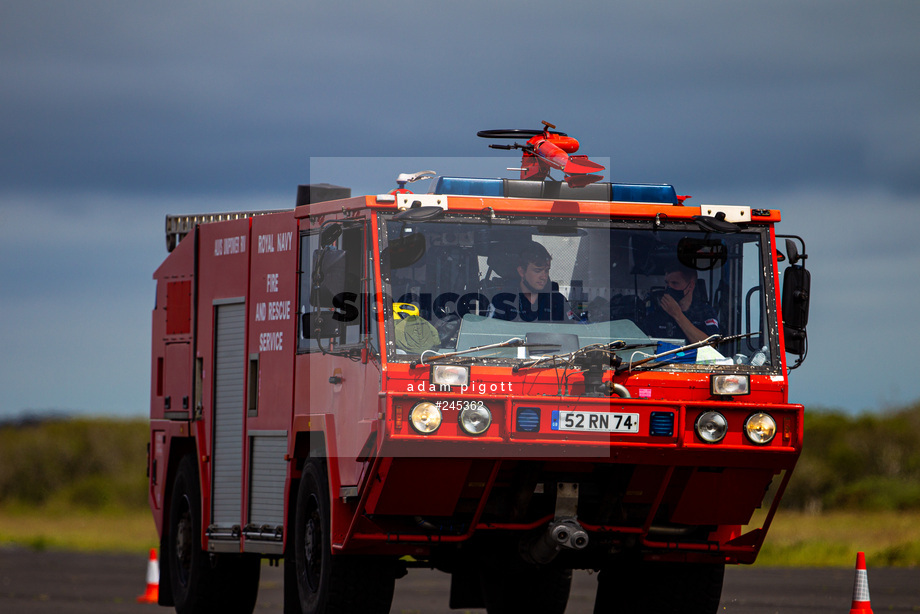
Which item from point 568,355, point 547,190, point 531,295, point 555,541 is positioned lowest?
point 555,541

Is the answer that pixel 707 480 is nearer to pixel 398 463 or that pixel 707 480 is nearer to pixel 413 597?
pixel 398 463

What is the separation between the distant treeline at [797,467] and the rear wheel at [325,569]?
94.8 feet

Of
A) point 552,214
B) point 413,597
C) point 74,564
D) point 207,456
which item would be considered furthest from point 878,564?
point 552,214

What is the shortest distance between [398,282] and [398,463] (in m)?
1.21

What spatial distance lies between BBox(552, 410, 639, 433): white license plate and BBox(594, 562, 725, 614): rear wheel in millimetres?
2092

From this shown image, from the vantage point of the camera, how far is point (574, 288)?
1156cm

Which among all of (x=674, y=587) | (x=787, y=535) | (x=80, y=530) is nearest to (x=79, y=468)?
(x=80, y=530)

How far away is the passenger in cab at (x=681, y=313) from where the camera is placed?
11.6 meters

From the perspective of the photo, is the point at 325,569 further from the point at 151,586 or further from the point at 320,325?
the point at 151,586

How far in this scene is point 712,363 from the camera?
11367 millimetres

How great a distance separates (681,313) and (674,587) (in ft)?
8.06

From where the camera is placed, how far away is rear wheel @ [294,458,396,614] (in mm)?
11859

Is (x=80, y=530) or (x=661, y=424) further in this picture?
(x=80, y=530)

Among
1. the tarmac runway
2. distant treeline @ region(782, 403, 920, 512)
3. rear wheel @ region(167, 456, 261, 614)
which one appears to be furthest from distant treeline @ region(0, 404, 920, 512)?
rear wheel @ region(167, 456, 261, 614)
